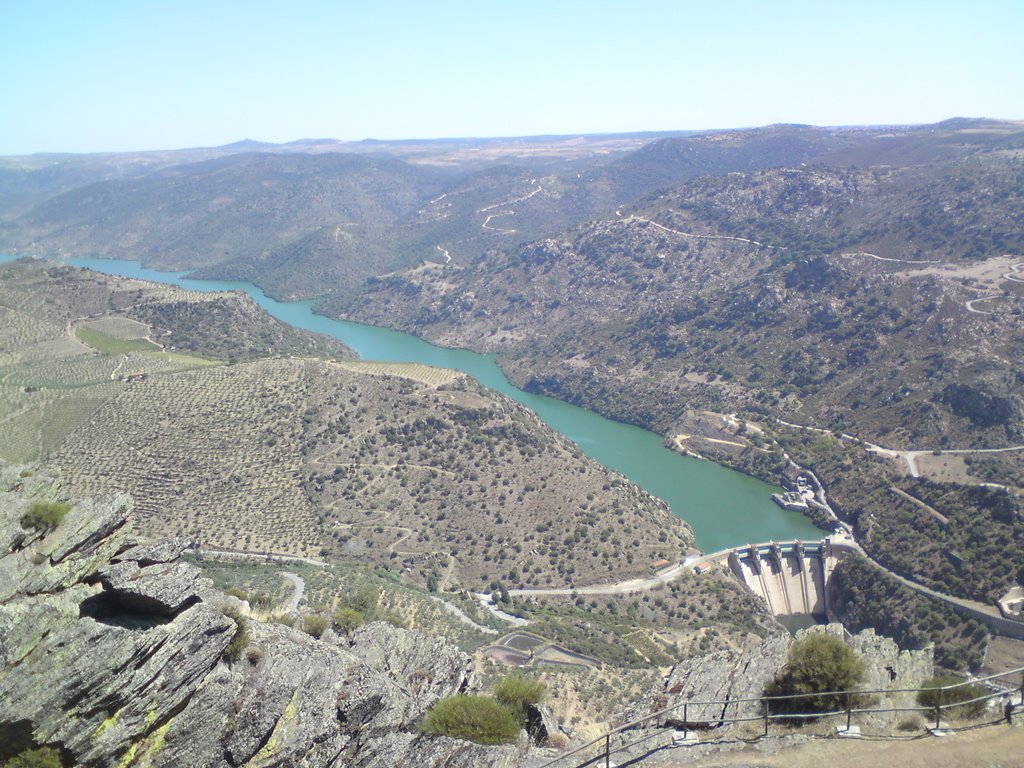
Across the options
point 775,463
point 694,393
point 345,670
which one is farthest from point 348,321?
point 345,670

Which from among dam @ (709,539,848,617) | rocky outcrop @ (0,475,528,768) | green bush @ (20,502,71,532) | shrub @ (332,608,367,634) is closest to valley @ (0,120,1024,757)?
dam @ (709,539,848,617)

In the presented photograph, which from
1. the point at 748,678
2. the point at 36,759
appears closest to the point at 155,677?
the point at 36,759

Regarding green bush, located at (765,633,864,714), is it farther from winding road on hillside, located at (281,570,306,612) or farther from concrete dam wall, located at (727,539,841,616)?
concrete dam wall, located at (727,539,841,616)

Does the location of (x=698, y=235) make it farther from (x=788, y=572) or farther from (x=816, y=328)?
(x=788, y=572)

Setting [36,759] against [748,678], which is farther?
[748,678]

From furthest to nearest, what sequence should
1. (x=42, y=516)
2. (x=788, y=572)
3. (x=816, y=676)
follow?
(x=788, y=572), (x=816, y=676), (x=42, y=516)

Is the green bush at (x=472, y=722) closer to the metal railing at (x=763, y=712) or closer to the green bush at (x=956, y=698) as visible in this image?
the metal railing at (x=763, y=712)

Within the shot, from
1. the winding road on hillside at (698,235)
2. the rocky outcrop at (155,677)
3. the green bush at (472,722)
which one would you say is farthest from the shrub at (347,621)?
the winding road on hillside at (698,235)
